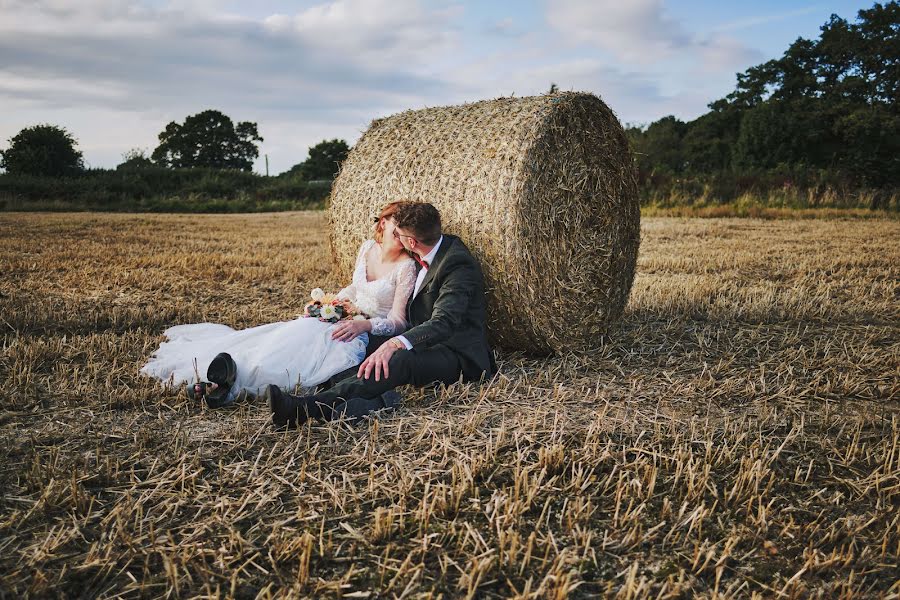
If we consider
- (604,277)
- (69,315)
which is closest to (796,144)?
(604,277)

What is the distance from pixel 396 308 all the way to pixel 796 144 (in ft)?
119

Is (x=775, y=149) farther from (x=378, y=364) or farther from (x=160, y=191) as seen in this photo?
(x=378, y=364)

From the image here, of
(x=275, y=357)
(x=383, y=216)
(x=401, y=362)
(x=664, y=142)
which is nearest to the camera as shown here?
(x=401, y=362)

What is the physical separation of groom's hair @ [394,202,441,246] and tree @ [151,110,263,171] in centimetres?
5374

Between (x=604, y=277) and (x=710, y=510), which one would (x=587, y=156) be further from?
(x=710, y=510)

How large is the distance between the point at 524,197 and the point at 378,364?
165 centimetres

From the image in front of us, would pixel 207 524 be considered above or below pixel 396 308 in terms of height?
below

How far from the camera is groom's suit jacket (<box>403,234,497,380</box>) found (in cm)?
405

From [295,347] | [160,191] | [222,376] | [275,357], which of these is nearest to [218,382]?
[222,376]

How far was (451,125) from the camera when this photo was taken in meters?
5.09

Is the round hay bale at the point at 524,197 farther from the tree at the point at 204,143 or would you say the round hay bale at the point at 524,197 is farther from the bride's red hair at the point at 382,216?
the tree at the point at 204,143

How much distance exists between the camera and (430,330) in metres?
3.97

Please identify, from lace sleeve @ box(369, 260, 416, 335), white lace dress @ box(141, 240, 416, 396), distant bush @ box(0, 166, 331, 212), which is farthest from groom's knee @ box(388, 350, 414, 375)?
distant bush @ box(0, 166, 331, 212)

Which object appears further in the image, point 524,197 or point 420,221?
point 524,197
